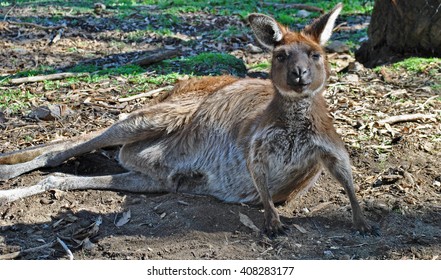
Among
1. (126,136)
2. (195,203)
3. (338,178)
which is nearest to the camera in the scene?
(338,178)

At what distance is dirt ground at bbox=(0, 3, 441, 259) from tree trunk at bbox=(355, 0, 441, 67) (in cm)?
87

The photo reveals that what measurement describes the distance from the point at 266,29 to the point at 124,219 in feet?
5.74

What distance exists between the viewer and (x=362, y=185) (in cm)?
539

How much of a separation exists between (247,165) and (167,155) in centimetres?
101

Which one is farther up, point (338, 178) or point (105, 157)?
point (338, 178)

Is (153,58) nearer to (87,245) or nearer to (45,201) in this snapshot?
(45,201)

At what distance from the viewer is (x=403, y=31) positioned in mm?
8312

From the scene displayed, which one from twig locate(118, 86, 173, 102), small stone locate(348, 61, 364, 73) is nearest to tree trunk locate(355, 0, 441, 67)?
small stone locate(348, 61, 364, 73)

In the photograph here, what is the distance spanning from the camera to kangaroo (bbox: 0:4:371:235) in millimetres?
4617

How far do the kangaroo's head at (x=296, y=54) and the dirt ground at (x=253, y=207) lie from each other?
1.01 meters

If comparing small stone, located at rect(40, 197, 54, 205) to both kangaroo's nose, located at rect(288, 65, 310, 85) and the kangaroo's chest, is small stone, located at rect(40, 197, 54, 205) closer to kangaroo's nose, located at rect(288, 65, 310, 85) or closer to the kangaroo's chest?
the kangaroo's chest

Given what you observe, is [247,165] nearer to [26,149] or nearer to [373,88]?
[26,149]

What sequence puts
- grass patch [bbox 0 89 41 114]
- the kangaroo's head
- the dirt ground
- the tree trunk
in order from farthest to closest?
the tree trunk < grass patch [bbox 0 89 41 114] < the kangaroo's head < the dirt ground

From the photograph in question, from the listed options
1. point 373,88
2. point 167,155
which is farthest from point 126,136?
point 373,88
